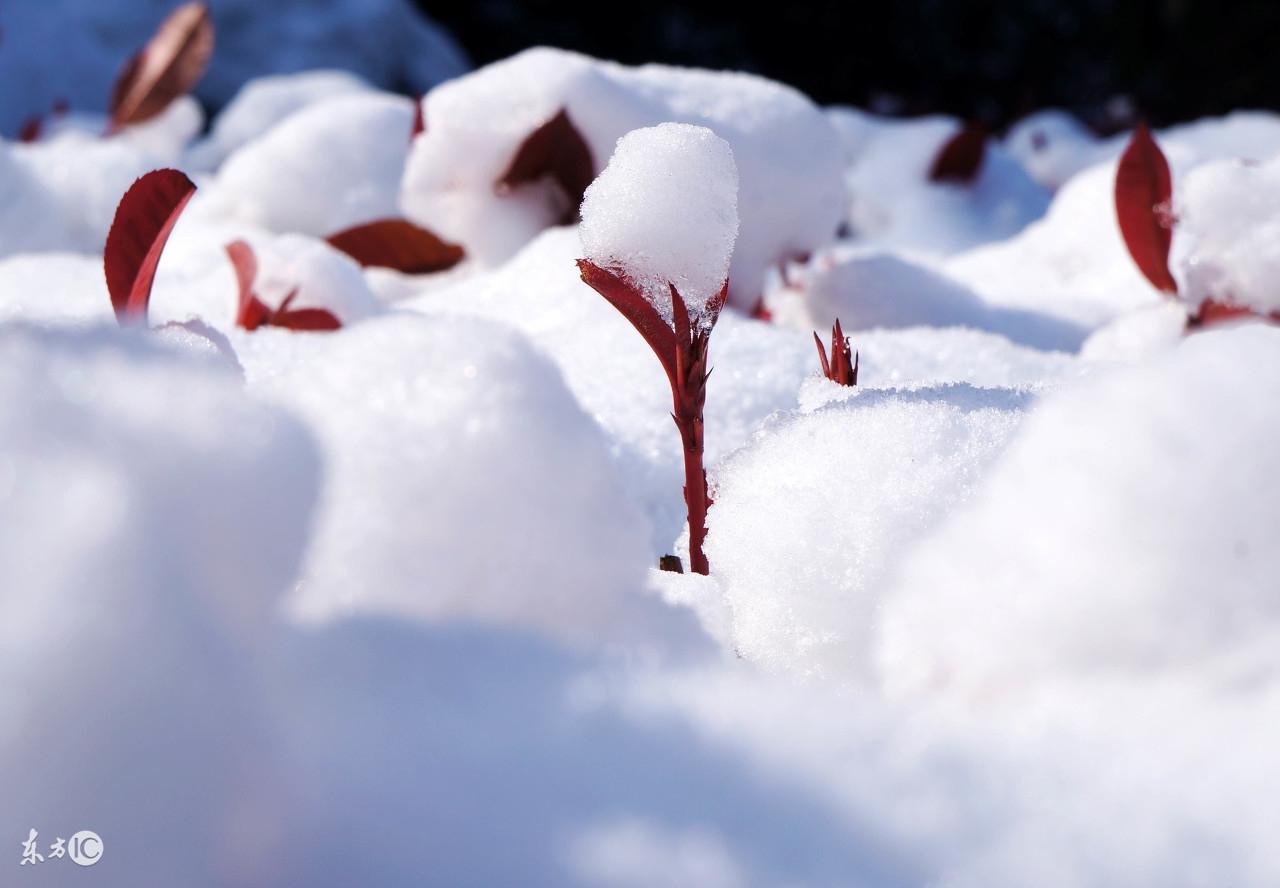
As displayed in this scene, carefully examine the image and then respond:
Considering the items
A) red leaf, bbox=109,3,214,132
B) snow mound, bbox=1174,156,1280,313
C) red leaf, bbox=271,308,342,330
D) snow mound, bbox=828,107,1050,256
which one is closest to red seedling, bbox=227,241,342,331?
red leaf, bbox=271,308,342,330

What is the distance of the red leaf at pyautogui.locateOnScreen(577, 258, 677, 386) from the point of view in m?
0.45

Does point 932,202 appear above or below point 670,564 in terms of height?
above

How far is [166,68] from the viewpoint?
1.66 metres

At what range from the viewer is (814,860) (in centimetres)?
24

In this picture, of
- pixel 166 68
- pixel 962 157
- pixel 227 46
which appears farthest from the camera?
pixel 227 46

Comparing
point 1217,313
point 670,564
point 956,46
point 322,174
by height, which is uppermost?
point 956,46

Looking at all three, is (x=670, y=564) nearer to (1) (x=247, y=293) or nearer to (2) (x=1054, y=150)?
(1) (x=247, y=293)

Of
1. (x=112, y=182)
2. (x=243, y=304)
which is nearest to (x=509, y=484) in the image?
(x=243, y=304)

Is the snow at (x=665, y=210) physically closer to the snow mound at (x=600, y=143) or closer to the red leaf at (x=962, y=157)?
the snow mound at (x=600, y=143)

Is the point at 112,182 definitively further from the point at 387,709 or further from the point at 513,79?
the point at 387,709

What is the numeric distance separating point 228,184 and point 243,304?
2.17 ft

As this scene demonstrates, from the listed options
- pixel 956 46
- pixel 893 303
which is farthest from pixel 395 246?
pixel 956 46

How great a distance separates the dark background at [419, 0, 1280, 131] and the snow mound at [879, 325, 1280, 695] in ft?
12.9

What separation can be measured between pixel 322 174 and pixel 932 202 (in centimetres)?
120
